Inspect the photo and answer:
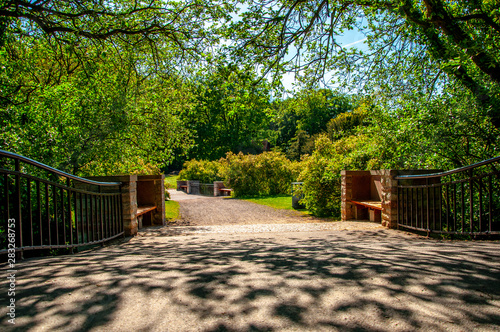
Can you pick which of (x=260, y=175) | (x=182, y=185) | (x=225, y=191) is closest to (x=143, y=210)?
(x=260, y=175)

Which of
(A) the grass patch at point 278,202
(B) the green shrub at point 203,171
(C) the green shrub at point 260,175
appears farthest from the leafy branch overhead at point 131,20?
(B) the green shrub at point 203,171

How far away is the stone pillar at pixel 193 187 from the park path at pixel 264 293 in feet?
78.4

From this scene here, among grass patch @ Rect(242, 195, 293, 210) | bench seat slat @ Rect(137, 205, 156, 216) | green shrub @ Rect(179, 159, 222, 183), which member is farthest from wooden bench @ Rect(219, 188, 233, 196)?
bench seat slat @ Rect(137, 205, 156, 216)

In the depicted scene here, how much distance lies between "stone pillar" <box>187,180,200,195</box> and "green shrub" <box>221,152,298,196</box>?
6.88 m

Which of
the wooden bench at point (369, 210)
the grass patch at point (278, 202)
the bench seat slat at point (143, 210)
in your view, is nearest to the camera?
the bench seat slat at point (143, 210)

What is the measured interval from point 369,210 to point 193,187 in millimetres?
21183

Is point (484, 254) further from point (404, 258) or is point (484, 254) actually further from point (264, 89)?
point (264, 89)

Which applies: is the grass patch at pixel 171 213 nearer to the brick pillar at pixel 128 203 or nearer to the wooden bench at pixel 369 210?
the brick pillar at pixel 128 203

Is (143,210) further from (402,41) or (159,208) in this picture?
(402,41)

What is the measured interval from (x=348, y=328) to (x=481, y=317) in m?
0.94

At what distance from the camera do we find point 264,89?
28.9 feet

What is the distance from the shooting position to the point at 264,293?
2641 millimetres

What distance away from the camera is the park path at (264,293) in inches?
85.6

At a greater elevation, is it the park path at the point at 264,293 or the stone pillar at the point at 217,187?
the park path at the point at 264,293
